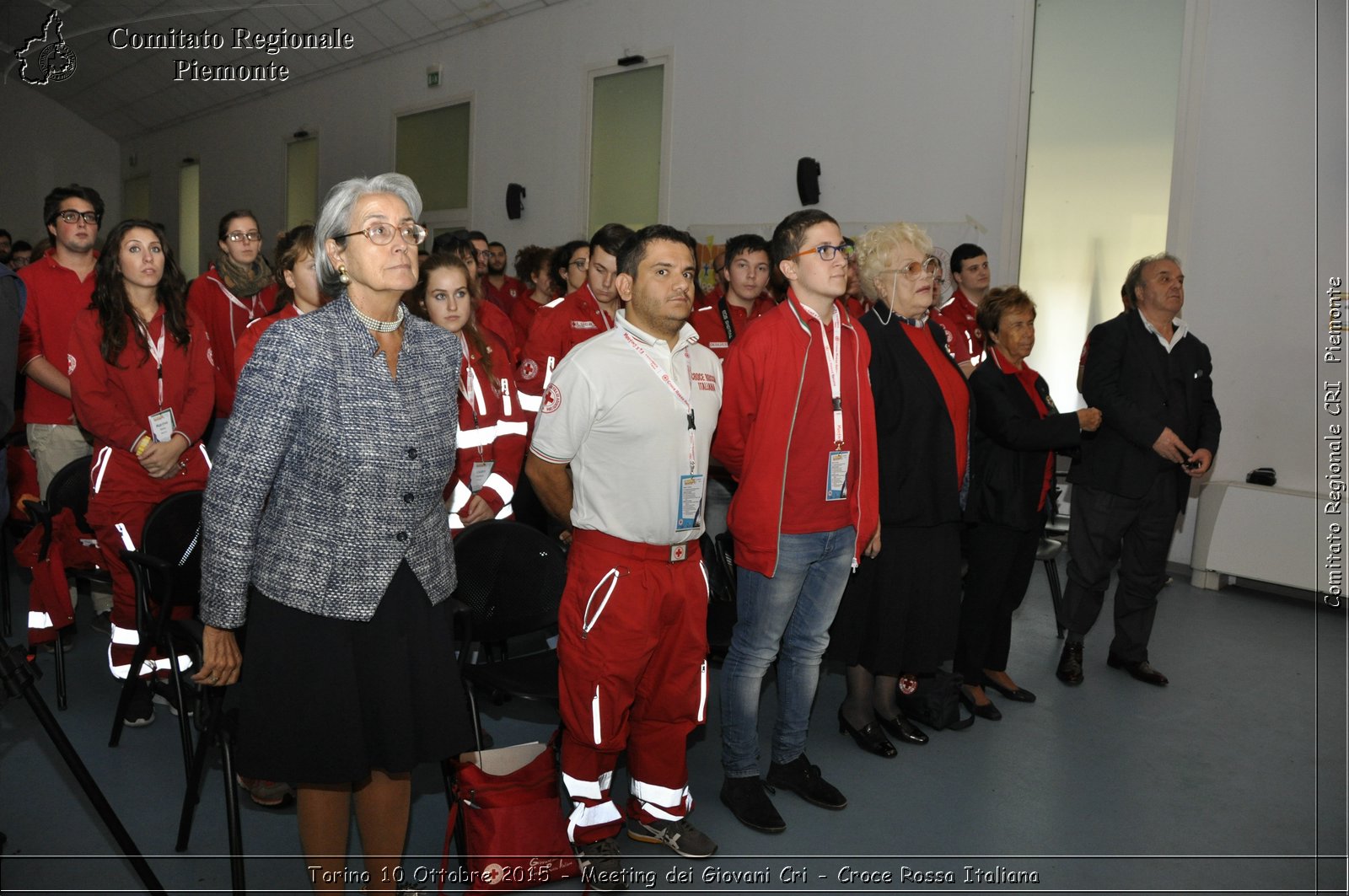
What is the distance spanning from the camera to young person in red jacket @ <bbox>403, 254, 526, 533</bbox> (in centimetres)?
323

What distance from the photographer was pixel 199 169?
53.0 feet

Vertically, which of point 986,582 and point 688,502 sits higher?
point 688,502

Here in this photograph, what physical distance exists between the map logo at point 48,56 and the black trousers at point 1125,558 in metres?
12.8

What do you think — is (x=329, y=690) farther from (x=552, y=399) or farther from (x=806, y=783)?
(x=806, y=783)

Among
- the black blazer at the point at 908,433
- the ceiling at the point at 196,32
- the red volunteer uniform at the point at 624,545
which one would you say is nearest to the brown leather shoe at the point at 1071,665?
the black blazer at the point at 908,433

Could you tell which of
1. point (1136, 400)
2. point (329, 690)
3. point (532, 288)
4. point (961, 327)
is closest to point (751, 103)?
point (532, 288)

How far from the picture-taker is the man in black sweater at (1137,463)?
421cm

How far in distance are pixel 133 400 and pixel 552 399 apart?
5.67 feet

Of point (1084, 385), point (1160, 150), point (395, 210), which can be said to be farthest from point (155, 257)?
point (1160, 150)

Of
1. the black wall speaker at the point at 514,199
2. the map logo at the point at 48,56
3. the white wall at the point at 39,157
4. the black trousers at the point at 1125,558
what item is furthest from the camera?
the white wall at the point at 39,157

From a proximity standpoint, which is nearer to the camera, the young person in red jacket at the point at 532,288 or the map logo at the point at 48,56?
the young person in red jacket at the point at 532,288

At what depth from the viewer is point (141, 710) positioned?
3.40 m

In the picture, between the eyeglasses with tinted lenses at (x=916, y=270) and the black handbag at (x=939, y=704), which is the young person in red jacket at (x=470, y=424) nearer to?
the eyeglasses with tinted lenses at (x=916, y=270)

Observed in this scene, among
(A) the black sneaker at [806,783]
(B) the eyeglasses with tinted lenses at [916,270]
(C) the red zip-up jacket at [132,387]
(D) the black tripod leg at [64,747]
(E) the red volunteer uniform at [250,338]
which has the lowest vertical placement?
(A) the black sneaker at [806,783]
